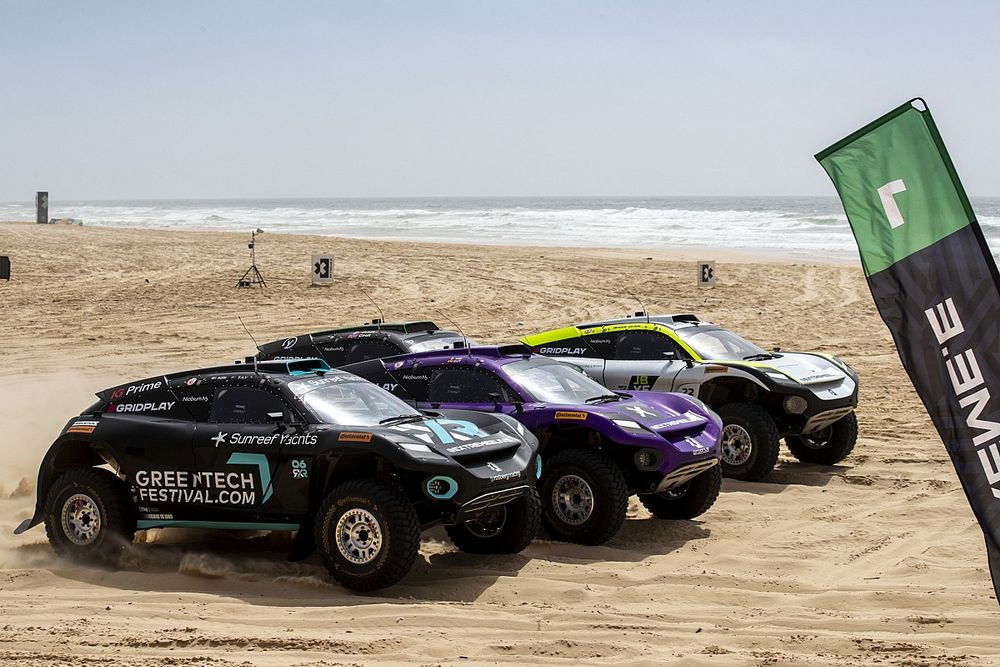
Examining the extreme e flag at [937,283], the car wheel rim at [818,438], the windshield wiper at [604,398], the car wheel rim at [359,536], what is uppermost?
the extreme e flag at [937,283]

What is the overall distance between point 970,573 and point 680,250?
Result: 43902 mm

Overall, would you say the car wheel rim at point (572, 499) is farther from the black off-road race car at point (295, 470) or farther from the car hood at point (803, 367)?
the car hood at point (803, 367)

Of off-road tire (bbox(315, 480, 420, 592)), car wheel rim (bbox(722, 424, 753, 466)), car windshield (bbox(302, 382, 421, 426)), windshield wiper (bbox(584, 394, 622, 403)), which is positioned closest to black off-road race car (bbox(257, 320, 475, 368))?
car wheel rim (bbox(722, 424, 753, 466))

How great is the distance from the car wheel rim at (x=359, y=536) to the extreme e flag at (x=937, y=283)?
15.9ft

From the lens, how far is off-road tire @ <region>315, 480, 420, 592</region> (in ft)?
28.2

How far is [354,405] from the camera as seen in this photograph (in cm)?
966

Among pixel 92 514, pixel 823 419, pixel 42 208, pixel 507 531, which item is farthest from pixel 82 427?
pixel 42 208

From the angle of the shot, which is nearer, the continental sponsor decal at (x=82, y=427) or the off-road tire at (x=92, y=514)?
the off-road tire at (x=92, y=514)

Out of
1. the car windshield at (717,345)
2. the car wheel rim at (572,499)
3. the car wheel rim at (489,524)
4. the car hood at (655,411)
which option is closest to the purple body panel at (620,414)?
the car hood at (655,411)

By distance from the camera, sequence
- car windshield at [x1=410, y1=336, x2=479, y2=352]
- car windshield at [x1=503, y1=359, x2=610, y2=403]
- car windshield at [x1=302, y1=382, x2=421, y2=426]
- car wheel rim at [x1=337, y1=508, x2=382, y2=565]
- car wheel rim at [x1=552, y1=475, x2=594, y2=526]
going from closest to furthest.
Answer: car wheel rim at [x1=337, y1=508, x2=382, y2=565], car windshield at [x1=302, y1=382, x2=421, y2=426], car wheel rim at [x1=552, y1=475, x2=594, y2=526], car windshield at [x1=503, y1=359, x2=610, y2=403], car windshield at [x1=410, y1=336, x2=479, y2=352]

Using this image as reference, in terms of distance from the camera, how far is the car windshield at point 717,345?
14.0 metres

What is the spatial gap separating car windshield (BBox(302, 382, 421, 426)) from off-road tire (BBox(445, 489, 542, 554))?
1.01 meters

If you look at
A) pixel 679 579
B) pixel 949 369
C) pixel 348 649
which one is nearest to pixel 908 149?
pixel 949 369

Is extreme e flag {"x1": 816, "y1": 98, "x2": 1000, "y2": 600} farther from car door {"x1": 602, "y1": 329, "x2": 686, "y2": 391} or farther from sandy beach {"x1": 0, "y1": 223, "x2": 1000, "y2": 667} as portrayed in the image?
car door {"x1": 602, "y1": 329, "x2": 686, "y2": 391}
